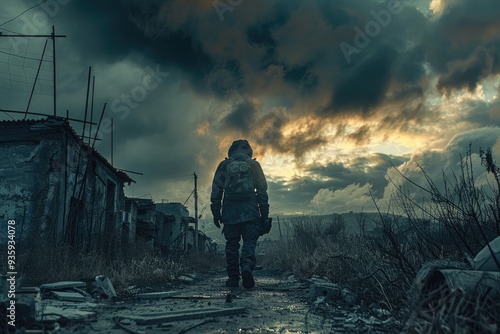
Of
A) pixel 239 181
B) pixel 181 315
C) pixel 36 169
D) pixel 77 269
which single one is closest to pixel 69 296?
pixel 77 269

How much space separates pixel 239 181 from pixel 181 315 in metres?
3.31

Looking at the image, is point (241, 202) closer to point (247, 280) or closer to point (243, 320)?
point (247, 280)

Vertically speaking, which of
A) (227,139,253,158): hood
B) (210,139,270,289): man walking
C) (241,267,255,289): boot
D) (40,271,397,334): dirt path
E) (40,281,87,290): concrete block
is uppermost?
(227,139,253,158): hood

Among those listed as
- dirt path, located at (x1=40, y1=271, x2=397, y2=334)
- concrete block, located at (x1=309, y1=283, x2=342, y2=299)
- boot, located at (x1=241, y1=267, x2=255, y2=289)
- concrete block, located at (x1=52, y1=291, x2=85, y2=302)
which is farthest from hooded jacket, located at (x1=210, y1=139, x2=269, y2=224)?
concrete block, located at (x1=52, y1=291, x2=85, y2=302)

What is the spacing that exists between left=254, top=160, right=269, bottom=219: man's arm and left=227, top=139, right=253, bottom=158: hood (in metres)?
0.31

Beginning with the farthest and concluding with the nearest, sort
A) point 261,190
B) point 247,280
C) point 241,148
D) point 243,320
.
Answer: point 241,148 < point 261,190 < point 247,280 < point 243,320

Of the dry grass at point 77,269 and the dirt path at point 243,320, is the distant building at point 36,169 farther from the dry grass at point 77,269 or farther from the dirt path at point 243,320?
the dirt path at point 243,320

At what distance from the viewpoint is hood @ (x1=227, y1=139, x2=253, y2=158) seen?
258 inches

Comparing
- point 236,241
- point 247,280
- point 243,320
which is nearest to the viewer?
point 243,320

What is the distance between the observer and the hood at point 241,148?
655 centimetres

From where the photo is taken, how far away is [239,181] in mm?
6008

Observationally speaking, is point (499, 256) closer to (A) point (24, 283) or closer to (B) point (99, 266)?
(A) point (24, 283)

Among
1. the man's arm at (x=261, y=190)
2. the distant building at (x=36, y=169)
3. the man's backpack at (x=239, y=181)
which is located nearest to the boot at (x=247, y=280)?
the man's arm at (x=261, y=190)

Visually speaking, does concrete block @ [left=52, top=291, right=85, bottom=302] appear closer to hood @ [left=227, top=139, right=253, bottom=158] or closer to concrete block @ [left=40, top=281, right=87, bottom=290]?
concrete block @ [left=40, top=281, right=87, bottom=290]
